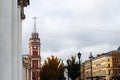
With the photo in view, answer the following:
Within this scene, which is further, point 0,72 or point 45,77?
A: point 45,77

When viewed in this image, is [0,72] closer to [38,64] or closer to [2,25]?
[2,25]

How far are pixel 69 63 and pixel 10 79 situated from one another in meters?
41.4

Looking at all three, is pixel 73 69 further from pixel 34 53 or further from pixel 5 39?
pixel 34 53

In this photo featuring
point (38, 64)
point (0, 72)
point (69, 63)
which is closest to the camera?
point (0, 72)

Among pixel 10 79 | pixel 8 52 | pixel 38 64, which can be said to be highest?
pixel 38 64

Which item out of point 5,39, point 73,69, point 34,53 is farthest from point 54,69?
point 34,53

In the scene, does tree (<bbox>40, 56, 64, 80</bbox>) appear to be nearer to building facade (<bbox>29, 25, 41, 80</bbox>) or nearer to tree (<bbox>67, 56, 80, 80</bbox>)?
tree (<bbox>67, 56, 80, 80</bbox>)

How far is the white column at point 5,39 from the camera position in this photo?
15.7 meters

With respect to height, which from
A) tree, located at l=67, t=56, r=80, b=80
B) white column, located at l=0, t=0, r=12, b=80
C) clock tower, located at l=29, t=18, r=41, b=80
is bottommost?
white column, located at l=0, t=0, r=12, b=80

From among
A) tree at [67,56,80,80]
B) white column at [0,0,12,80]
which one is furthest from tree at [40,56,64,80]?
white column at [0,0,12,80]

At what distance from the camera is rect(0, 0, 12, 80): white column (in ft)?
51.5

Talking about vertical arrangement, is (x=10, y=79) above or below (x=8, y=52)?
below

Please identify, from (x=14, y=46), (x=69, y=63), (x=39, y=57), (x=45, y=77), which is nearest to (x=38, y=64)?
(x=39, y=57)

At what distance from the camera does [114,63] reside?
184m
